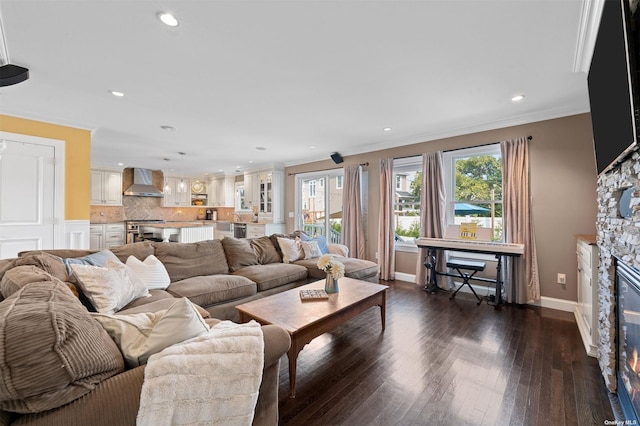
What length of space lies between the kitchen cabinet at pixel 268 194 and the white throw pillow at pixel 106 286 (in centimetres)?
485

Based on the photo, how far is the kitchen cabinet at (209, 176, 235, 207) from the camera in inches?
355

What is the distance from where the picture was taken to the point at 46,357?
2.64 feet

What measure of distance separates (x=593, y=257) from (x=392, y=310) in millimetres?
1969

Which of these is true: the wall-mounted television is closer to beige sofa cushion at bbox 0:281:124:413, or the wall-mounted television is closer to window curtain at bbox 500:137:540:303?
window curtain at bbox 500:137:540:303

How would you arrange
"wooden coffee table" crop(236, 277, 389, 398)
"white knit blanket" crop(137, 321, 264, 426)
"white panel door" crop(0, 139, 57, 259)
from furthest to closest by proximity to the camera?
"white panel door" crop(0, 139, 57, 259)
"wooden coffee table" crop(236, 277, 389, 398)
"white knit blanket" crop(137, 321, 264, 426)

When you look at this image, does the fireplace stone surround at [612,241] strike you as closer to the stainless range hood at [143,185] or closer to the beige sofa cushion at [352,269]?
the beige sofa cushion at [352,269]

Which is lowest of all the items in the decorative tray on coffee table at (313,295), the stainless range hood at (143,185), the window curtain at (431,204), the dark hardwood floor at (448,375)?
the dark hardwood floor at (448,375)

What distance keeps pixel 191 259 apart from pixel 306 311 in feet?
5.60

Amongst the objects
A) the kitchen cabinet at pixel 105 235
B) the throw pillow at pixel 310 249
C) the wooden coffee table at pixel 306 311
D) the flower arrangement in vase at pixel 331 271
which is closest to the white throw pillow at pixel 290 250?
the throw pillow at pixel 310 249

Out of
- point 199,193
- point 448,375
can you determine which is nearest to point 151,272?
point 448,375

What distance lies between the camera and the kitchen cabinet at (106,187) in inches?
281

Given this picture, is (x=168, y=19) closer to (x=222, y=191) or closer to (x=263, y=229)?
(x=263, y=229)

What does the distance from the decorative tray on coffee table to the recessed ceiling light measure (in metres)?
2.30

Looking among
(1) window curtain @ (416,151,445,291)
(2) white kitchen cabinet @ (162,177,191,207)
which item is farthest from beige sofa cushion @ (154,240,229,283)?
(2) white kitchen cabinet @ (162,177,191,207)
